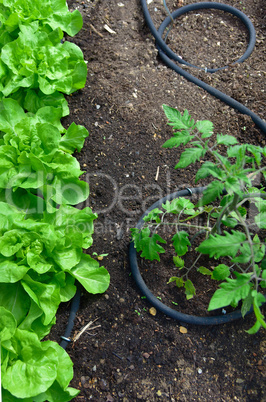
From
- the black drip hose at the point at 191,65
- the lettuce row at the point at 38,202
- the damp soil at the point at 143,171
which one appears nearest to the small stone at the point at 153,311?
the damp soil at the point at 143,171

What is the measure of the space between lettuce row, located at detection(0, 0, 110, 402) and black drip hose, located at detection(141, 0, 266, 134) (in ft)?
1.90

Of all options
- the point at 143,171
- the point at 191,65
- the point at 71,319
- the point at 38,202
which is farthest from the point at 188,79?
the point at 71,319

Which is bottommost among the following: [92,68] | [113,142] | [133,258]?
[133,258]

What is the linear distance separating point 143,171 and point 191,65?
3.34 ft

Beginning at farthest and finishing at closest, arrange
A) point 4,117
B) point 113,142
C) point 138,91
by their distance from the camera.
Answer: point 138,91 → point 113,142 → point 4,117

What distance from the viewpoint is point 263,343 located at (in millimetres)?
1734

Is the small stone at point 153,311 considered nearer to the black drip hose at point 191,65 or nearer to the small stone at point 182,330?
the small stone at point 182,330

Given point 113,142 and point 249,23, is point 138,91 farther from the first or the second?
point 249,23

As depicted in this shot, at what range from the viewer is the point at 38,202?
189cm

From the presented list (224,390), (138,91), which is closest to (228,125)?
(138,91)

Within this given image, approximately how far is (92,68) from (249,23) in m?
1.27

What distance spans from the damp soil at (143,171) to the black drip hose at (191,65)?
4 centimetres

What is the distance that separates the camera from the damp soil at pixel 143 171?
1.66 m

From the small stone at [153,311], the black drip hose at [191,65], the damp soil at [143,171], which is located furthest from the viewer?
the black drip hose at [191,65]
